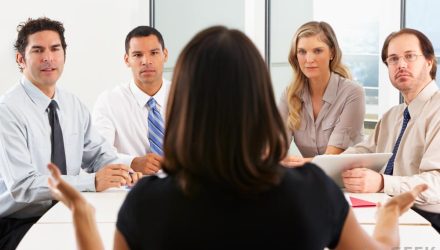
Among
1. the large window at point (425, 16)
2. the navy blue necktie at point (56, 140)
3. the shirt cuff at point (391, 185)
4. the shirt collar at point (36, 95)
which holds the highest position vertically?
the large window at point (425, 16)

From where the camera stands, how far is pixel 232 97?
123 centimetres

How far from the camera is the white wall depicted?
17.9 feet

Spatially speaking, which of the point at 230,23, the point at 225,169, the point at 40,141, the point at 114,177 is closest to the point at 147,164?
the point at 114,177

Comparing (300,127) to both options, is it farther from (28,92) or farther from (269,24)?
(269,24)

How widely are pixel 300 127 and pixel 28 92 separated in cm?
156

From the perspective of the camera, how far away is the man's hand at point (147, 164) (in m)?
3.12

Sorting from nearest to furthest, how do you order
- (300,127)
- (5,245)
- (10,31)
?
1. (5,245)
2. (300,127)
3. (10,31)

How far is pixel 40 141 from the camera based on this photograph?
2990 millimetres

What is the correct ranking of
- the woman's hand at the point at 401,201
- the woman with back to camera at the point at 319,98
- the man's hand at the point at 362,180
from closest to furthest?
the woman's hand at the point at 401,201 → the man's hand at the point at 362,180 → the woman with back to camera at the point at 319,98

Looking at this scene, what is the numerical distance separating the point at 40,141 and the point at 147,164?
0.49m

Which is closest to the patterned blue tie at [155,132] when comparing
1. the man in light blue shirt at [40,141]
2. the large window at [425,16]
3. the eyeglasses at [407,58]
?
the man in light blue shirt at [40,141]

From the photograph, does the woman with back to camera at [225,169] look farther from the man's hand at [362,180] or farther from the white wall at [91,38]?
the white wall at [91,38]

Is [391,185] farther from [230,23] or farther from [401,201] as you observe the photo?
[230,23]

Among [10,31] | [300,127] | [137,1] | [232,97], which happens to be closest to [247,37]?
[232,97]
